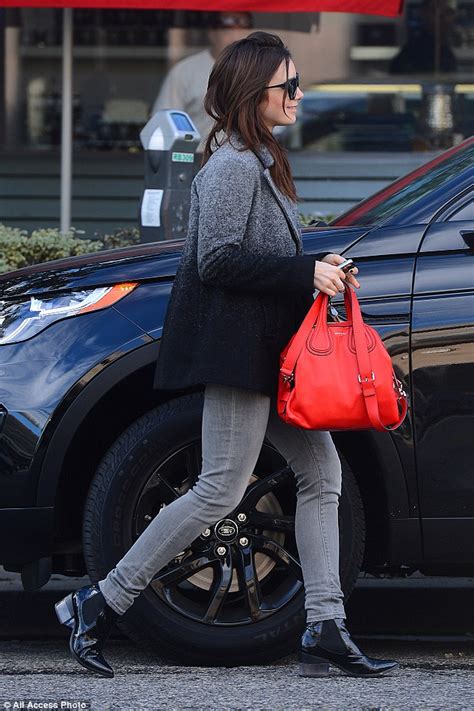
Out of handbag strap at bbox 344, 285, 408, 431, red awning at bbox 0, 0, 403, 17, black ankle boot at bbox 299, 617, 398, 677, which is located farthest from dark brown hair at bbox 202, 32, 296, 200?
red awning at bbox 0, 0, 403, 17

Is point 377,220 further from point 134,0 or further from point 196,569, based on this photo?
point 134,0

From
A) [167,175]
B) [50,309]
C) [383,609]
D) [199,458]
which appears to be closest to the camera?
[199,458]

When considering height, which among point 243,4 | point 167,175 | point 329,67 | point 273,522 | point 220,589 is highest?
point 243,4

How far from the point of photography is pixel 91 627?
156 inches

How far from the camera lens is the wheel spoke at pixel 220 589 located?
4094 mm

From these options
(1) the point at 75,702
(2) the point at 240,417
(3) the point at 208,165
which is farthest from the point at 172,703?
(3) the point at 208,165

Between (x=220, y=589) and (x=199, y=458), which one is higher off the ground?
(x=199, y=458)

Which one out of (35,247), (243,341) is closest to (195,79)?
(35,247)

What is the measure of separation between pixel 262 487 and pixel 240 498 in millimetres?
193

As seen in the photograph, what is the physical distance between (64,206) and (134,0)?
171 cm

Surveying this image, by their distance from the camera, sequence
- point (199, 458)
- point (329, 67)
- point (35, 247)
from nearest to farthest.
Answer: point (199, 458)
point (35, 247)
point (329, 67)

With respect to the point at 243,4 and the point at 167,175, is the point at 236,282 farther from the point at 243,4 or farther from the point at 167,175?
the point at 243,4

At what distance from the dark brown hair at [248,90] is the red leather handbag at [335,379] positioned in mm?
419

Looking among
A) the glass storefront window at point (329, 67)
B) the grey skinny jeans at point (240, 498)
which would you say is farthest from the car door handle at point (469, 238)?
the glass storefront window at point (329, 67)
